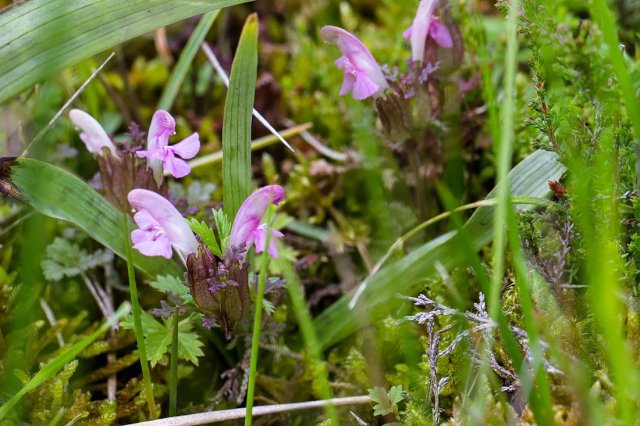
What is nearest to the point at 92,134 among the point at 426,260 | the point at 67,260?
the point at 67,260

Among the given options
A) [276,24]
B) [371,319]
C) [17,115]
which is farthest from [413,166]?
[276,24]

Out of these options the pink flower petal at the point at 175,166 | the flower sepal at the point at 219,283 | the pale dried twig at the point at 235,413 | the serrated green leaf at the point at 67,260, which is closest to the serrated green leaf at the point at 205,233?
the flower sepal at the point at 219,283

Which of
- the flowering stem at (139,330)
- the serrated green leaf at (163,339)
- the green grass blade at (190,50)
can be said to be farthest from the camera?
the green grass blade at (190,50)

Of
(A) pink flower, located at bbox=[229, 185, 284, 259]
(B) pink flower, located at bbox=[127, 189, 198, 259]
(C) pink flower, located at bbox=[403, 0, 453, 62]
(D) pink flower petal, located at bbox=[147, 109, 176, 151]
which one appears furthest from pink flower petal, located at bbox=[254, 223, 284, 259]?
(C) pink flower, located at bbox=[403, 0, 453, 62]

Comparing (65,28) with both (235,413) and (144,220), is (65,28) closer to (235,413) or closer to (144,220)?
(144,220)

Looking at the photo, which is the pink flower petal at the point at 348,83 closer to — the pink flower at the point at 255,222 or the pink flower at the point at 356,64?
the pink flower at the point at 356,64

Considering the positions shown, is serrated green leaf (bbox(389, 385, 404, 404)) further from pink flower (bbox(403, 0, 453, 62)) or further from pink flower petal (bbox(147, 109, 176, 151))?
pink flower (bbox(403, 0, 453, 62))

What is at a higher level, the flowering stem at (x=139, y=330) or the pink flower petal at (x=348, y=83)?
the pink flower petal at (x=348, y=83)

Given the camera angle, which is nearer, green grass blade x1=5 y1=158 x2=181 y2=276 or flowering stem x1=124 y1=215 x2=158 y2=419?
flowering stem x1=124 y1=215 x2=158 y2=419
